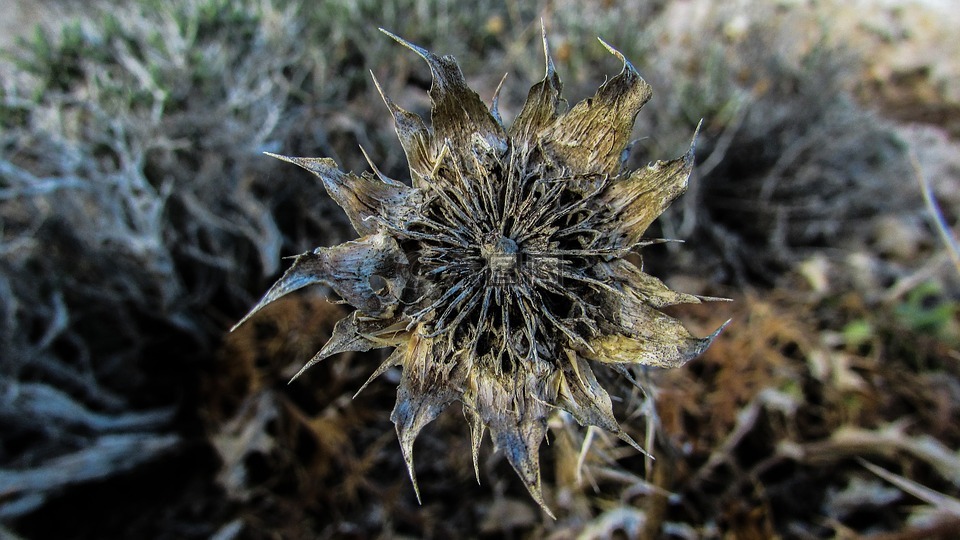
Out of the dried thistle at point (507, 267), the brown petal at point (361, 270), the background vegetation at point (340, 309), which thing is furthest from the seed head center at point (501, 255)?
the background vegetation at point (340, 309)

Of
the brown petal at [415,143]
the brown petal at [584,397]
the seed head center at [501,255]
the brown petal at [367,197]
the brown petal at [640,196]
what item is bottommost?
the brown petal at [584,397]

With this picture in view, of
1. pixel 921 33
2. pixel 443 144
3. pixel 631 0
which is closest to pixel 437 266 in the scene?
pixel 443 144

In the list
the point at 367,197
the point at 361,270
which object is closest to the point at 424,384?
the point at 361,270

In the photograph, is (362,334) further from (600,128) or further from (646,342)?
(600,128)

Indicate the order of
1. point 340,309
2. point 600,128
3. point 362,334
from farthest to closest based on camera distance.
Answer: point 340,309, point 600,128, point 362,334

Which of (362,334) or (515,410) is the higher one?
(362,334)

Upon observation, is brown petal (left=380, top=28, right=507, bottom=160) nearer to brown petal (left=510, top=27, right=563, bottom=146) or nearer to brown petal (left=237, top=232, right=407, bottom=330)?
brown petal (left=510, top=27, right=563, bottom=146)

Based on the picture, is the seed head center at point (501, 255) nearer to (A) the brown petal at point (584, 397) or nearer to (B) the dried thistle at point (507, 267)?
(B) the dried thistle at point (507, 267)
